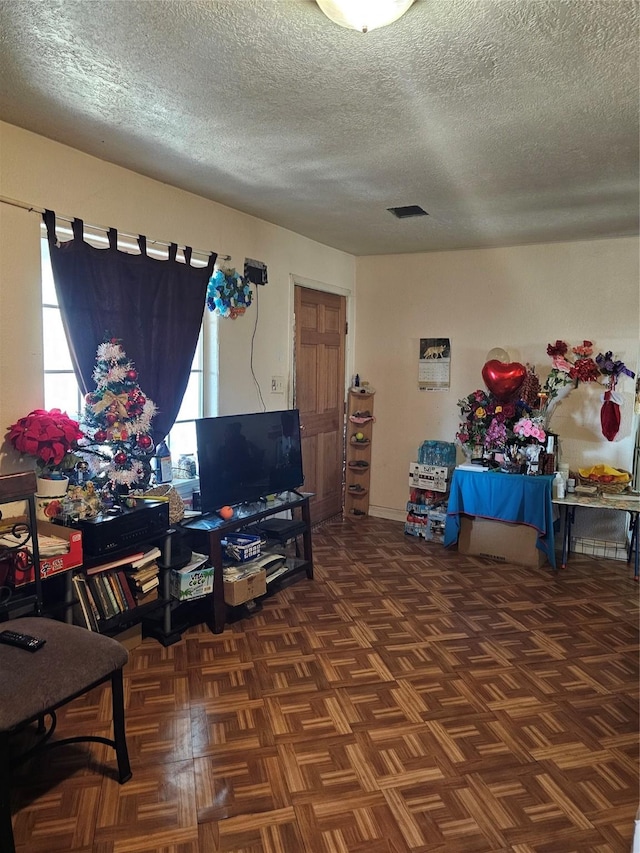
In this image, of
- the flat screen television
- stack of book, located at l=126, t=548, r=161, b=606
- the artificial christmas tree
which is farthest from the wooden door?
stack of book, located at l=126, t=548, r=161, b=606

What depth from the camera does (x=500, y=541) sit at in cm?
436

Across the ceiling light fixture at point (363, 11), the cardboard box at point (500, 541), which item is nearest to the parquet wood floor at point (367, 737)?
the cardboard box at point (500, 541)

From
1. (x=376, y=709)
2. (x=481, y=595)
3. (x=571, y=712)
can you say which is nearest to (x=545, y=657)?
(x=571, y=712)

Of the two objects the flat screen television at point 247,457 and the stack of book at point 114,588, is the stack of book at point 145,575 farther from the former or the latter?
the flat screen television at point 247,457

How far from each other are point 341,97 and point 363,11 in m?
0.61

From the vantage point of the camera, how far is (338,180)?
10.5 feet

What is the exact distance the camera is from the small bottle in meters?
3.27

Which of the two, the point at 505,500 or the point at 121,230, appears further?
the point at 505,500

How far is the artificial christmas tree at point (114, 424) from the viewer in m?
2.75

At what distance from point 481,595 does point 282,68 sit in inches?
126

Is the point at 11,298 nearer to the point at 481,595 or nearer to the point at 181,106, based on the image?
the point at 181,106

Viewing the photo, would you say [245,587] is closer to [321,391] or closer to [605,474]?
[321,391]

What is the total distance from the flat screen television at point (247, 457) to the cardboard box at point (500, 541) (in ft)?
4.94

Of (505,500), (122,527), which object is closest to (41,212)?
(122,527)
